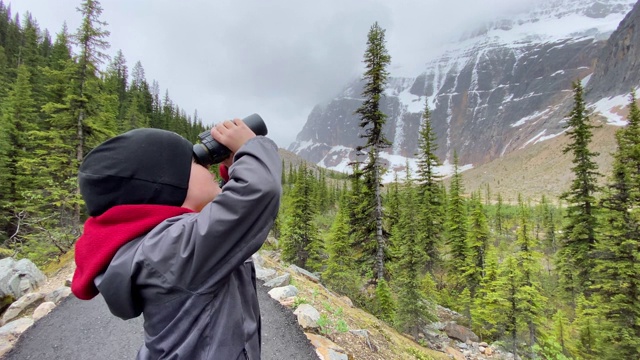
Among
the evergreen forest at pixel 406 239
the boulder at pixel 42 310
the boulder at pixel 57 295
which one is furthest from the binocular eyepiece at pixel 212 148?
the evergreen forest at pixel 406 239

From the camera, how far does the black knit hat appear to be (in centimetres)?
115

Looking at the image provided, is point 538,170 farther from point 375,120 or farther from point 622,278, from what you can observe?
point 375,120

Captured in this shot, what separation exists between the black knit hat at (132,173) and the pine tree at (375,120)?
44.9 ft

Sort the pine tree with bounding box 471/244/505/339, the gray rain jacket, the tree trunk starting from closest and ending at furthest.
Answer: the gray rain jacket
the tree trunk
the pine tree with bounding box 471/244/505/339

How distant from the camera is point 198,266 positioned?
3.50 feet

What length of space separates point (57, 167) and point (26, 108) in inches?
513

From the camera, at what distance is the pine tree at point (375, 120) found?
14.5 m

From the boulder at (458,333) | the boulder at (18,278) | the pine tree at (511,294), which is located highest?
the boulder at (18,278)

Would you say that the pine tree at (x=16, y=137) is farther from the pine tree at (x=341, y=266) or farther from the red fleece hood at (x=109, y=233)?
the red fleece hood at (x=109, y=233)

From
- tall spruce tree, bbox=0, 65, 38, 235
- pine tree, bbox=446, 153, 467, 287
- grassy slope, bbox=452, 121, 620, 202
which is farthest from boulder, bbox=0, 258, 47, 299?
grassy slope, bbox=452, 121, 620, 202

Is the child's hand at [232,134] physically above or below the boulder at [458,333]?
above

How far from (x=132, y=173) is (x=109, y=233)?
0.25m

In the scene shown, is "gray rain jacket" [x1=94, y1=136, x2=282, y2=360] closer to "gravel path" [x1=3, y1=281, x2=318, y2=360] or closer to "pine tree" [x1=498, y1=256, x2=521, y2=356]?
"gravel path" [x1=3, y1=281, x2=318, y2=360]

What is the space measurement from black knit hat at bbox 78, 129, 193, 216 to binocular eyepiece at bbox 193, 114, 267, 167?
10 cm
